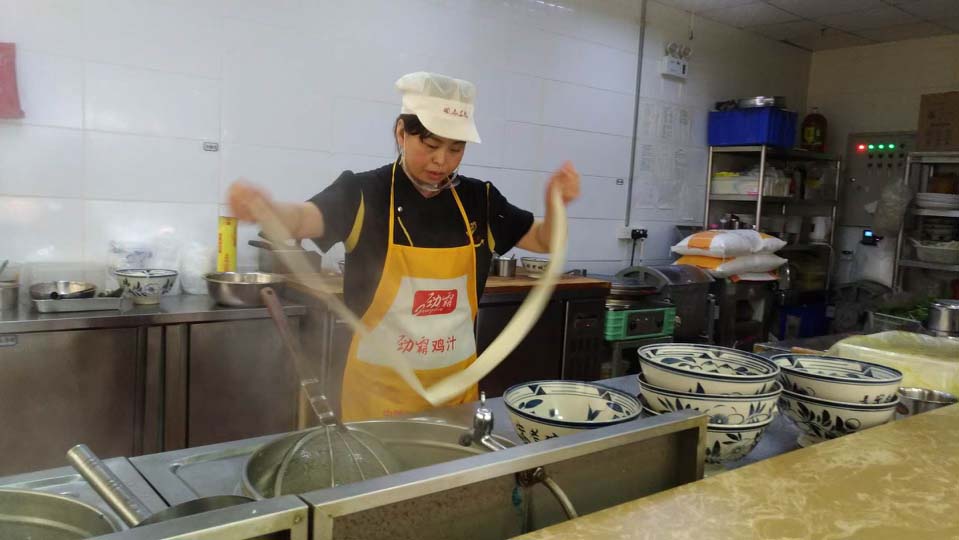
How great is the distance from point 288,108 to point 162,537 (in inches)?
122

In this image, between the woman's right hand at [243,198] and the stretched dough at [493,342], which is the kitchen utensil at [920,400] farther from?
the woman's right hand at [243,198]

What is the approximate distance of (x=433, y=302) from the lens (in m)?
1.97

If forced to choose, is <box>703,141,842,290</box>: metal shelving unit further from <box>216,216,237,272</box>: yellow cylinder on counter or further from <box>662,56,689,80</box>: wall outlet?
<box>216,216,237,272</box>: yellow cylinder on counter

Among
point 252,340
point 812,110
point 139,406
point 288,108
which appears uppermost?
point 812,110

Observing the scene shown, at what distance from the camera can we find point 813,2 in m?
5.05

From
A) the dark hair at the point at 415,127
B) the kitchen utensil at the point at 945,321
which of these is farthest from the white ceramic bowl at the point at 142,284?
the kitchen utensil at the point at 945,321

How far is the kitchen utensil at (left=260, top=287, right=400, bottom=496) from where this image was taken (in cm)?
103

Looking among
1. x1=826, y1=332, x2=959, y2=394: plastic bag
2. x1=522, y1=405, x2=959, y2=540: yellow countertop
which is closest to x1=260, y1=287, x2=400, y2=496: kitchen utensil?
x1=522, y1=405, x2=959, y2=540: yellow countertop

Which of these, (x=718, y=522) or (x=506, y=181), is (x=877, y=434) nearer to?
(x=718, y=522)

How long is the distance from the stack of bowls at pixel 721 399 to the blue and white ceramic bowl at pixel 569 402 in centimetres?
6

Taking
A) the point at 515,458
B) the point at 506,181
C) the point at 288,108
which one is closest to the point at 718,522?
the point at 515,458

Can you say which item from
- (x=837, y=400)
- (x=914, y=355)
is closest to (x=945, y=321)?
(x=914, y=355)

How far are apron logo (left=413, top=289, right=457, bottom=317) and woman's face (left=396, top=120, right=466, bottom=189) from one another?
32cm

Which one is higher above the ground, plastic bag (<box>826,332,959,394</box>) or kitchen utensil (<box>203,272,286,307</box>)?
plastic bag (<box>826,332,959,394</box>)
